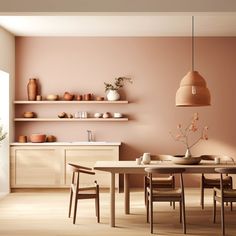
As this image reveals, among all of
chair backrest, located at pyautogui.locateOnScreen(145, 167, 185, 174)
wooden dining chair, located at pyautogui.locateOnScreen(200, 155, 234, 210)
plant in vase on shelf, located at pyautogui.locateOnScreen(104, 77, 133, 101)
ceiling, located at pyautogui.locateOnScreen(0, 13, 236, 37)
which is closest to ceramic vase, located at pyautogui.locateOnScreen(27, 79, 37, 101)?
ceiling, located at pyautogui.locateOnScreen(0, 13, 236, 37)

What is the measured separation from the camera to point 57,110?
875cm

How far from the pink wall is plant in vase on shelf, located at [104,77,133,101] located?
9 cm

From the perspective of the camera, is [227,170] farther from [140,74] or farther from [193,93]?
[140,74]

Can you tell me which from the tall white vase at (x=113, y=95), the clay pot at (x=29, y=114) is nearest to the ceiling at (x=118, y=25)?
the tall white vase at (x=113, y=95)

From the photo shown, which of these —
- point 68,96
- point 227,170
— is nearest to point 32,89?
point 68,96

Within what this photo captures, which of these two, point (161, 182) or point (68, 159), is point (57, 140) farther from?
point (161, 182)

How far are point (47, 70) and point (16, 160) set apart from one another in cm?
167

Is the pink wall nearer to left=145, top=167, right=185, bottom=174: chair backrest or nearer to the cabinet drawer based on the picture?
the cabinet drawer

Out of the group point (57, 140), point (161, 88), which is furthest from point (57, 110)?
point (161, 88)

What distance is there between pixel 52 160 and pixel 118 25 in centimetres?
245

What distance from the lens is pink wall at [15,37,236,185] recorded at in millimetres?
8703

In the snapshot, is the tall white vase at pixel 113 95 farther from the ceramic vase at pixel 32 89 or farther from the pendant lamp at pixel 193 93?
the pendant lamp at pixel 193 93

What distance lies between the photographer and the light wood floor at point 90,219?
546 cm

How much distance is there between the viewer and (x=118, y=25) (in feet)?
25.5
